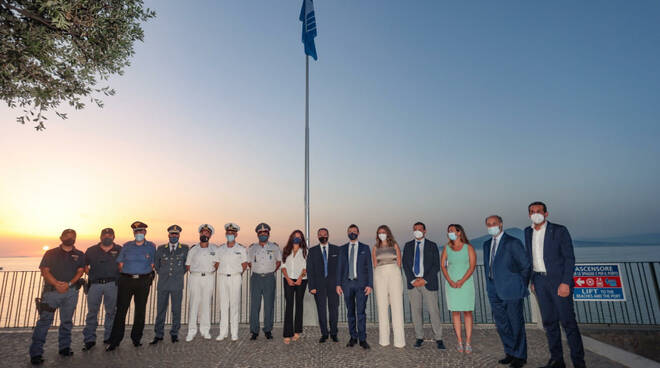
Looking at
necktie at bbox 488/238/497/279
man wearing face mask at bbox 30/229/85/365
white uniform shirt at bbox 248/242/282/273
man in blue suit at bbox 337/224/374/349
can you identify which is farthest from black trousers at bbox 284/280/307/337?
man wearing face mask at bbox 30/229/85/365

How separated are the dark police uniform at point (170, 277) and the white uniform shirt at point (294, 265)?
6.79 ft

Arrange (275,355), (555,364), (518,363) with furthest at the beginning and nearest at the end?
(275,355) < (518,363) < (555,364)

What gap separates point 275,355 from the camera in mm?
5406

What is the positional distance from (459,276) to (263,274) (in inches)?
145

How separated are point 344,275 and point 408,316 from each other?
1328 inches

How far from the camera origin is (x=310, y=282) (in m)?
6.44

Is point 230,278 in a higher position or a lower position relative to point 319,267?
lower

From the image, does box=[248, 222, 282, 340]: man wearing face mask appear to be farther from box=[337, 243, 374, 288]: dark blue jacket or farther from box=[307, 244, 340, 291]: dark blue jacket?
box=[337, 243, 374, 288]: dark blue jacket

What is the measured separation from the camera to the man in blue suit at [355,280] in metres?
5.90

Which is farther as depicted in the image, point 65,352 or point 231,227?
point 231,227

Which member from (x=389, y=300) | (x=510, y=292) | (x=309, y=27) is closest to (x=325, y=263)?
(x=389, y=300)

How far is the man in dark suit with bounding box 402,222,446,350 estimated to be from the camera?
19.3 ft

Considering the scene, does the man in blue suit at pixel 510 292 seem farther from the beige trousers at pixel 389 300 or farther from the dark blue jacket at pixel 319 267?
the dark blue jacket at pixel 319 267

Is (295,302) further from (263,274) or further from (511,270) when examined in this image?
(511,270)
